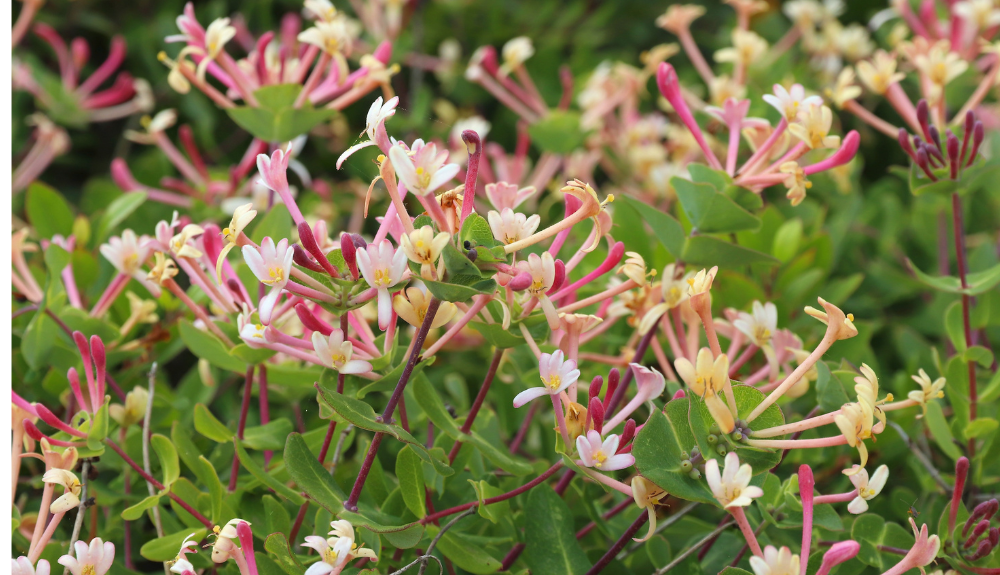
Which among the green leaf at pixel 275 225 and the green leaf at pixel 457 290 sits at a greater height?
the green leaf at pixel 457 290

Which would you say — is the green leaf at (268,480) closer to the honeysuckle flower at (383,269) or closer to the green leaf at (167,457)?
the green leaf at (167,457)

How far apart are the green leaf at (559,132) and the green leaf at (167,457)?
2.73 ft

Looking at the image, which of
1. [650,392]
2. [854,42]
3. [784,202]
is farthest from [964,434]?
[854,42]

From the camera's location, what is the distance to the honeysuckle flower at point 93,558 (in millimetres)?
707

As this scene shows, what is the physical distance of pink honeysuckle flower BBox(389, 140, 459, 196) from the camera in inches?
24.5

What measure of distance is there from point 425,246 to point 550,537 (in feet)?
1.11

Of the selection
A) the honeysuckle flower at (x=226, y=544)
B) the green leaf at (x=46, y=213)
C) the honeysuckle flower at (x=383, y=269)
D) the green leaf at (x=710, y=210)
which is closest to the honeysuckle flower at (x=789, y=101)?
the green leaf at (x=710, y=210)

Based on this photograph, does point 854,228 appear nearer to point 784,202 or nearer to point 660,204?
point 784,202

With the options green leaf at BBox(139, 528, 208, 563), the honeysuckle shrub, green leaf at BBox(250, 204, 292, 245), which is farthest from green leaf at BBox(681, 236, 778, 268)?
green leaf at BBox(139, 528, 208, 563)

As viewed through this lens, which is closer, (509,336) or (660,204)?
(509,336)

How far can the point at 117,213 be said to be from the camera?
1170mm

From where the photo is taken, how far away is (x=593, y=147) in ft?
5.01

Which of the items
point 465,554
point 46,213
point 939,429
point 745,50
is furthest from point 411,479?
point 745,50

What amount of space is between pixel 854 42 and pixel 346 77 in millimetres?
1144
